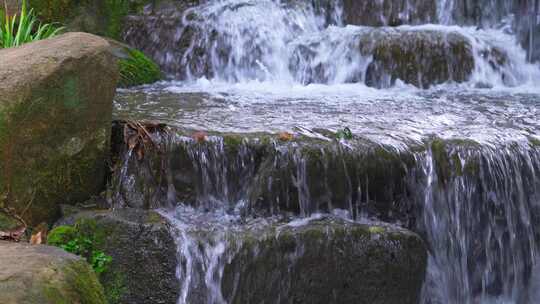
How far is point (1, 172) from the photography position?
4184 millimetres

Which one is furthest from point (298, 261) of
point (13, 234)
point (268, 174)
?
point (13, 234)

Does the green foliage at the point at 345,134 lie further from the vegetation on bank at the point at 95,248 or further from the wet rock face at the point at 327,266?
the vegetation on bank at the point at 95,248

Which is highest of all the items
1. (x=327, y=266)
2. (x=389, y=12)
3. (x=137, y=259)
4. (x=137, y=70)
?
(x=389, y=12)

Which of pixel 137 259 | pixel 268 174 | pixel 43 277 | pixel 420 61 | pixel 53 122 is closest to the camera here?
pixel 43 277

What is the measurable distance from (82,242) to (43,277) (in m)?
1.68

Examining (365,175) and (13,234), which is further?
(365,175)

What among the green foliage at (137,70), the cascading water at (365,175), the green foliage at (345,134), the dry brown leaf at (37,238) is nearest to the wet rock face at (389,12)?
the cascading water at (365,175)

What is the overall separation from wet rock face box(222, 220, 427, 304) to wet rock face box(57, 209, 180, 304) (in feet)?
1.14

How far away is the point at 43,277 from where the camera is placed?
2637 millimetres

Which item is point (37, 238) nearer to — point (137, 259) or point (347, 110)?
point (137, 259)

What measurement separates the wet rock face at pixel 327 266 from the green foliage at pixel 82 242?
2.37 ft

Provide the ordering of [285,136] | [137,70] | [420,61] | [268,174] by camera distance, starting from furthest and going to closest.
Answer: [137,70] → [420,61] → [285,136] → [268,174]

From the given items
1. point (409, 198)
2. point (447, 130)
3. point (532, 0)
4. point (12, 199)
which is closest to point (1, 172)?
point (12, 199)

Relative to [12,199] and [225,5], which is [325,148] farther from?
[225,5]
